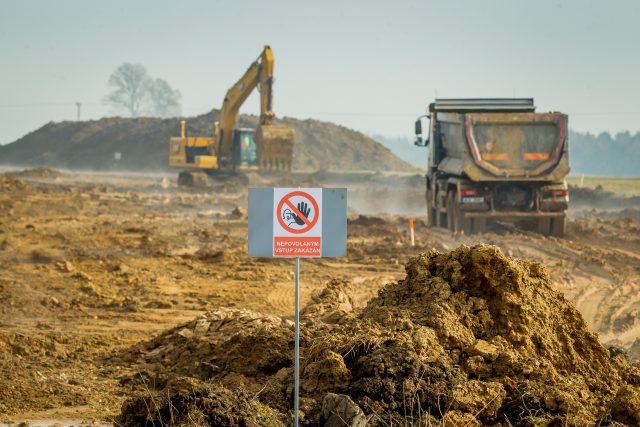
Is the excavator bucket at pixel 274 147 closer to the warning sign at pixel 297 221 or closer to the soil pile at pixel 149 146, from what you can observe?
the warning sign at pixel 297 221

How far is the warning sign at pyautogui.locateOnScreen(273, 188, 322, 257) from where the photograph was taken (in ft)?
26.5

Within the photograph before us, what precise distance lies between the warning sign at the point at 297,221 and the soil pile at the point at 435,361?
0.91 m

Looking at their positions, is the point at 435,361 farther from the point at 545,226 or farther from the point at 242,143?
the point at 242,143

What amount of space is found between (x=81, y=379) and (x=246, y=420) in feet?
13.4

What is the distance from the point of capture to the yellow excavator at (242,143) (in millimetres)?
43469

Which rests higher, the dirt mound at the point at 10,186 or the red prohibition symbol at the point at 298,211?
the red prohibition symbol at the point at 298,211

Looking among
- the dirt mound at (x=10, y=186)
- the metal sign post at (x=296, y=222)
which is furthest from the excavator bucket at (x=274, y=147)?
the metal sign post at (x=296, y=222)

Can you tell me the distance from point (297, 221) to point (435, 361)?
1.49 metres

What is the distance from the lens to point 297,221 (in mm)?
8094

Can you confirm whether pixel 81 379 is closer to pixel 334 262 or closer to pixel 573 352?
pixel 573 352

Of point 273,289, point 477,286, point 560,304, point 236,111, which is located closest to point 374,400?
point 477,286

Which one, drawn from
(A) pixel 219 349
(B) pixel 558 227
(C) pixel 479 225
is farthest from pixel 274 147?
(A) pixel 219 349

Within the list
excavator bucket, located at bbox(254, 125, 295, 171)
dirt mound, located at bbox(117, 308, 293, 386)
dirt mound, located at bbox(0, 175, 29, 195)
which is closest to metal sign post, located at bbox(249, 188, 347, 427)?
dirt mound, located at bbox(117, 308, 293, 386)

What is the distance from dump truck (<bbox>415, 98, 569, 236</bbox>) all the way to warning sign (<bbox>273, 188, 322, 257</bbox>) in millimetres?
18113
